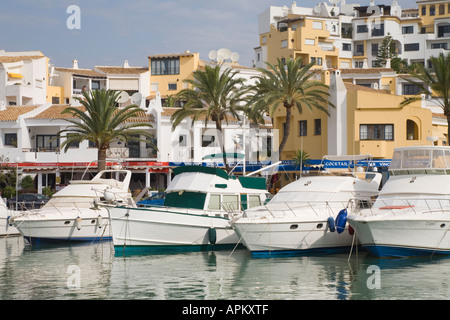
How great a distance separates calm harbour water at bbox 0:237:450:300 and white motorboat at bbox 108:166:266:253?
527 mm

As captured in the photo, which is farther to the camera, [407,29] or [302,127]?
[407,29]

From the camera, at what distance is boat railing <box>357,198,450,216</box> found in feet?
78.2

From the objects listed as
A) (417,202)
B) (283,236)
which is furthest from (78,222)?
(417,202)

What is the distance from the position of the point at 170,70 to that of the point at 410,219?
6257cm

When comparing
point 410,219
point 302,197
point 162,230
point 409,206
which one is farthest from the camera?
point 302,197

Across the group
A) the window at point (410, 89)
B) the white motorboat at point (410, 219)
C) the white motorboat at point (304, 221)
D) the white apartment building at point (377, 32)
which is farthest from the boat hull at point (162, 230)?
the white apartment building at point (377, 32)

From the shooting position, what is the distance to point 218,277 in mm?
21281

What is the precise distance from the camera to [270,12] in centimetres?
10406

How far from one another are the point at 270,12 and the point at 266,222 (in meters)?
83.0

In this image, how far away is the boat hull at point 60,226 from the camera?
3031 cm

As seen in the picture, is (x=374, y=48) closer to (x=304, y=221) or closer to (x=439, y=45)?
(x=439, y=45)

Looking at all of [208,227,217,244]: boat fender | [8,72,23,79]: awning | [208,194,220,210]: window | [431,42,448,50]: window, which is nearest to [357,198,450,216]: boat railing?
[208,227,217,244]: boat fender

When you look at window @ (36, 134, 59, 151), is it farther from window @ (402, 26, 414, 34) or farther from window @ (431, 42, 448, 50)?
window @ (431, 42, 448, 50)
